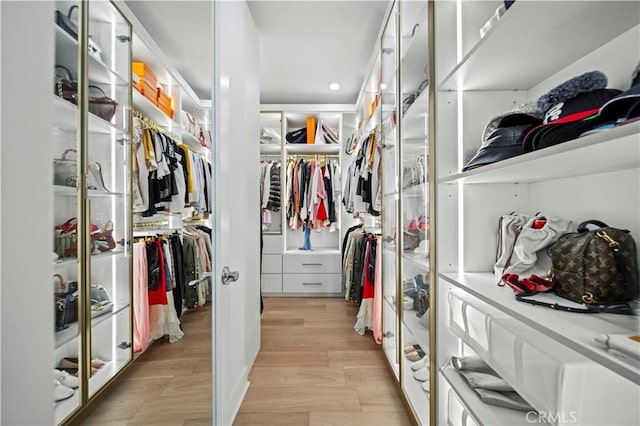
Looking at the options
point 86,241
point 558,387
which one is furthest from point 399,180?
point 86,241

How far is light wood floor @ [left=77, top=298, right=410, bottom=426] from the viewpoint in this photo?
32.1 inches

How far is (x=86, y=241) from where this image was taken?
54 cm

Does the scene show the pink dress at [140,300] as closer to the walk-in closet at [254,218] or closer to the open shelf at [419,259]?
the walk-in closet at [254,218]

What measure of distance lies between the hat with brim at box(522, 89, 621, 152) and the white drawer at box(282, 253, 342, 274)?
11.0ft

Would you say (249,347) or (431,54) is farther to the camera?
(249,347)

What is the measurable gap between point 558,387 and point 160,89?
1246 mm

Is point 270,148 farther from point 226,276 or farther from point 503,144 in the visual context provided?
point 503,144

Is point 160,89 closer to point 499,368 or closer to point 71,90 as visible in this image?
point 71,90

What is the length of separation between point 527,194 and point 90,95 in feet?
4.77

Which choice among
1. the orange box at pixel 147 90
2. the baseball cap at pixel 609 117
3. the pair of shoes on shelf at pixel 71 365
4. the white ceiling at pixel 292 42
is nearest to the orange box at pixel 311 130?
the white ceiling at pixel 292 42

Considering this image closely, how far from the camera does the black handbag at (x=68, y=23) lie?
0.45 meters

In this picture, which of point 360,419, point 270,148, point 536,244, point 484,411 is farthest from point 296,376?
point 270,148

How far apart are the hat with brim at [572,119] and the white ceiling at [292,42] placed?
39.7 inches

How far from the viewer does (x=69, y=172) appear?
19.1 inches
